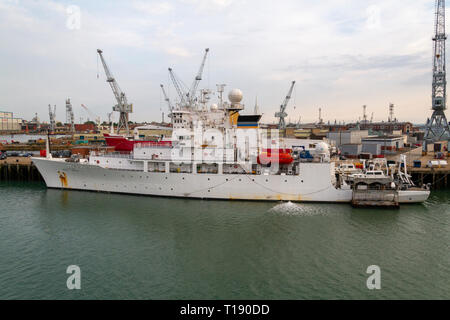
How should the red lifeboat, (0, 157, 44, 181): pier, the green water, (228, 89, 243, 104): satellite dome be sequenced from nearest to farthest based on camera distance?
1. the green water
2. the red lifeboat
3. (228, 89, 243, 104): satellite dome
4. (0, 157, 44, 181): pier

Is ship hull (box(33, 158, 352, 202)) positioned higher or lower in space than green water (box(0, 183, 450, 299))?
higher

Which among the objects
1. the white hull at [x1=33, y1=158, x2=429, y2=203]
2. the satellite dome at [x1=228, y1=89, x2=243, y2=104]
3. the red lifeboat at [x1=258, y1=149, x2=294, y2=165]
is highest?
the satellite dome at [x1=228, y1=89, x2=243, y2=104]

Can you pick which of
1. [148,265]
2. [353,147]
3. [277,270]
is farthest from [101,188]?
[353,147]

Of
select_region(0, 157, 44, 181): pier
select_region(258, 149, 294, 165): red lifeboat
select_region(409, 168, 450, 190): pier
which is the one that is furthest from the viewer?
select_region(0, 157, 44, 181): pier

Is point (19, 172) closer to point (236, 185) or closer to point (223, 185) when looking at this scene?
point (223, 185)

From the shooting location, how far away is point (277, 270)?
11.9 metres

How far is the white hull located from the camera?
2077 centimetres

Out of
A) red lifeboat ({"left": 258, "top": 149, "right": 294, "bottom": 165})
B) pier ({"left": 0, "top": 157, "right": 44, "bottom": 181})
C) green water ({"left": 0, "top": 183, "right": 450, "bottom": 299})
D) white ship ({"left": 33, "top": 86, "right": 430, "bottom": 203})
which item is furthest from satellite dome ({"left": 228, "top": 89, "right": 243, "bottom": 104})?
pier ({"left": 0, "top": 157, "right": 44, "bottom": 181})

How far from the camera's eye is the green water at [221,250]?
10578 millimetres

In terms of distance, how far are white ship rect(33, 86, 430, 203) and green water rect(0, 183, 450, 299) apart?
1160 millimetres

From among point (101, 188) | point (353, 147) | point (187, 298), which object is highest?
point (353, 147)

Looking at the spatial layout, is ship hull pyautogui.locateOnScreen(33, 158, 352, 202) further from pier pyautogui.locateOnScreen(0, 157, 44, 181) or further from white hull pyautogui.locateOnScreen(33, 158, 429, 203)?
pier pyautogui.locateOnScreen(0, 157, 44, 181)
